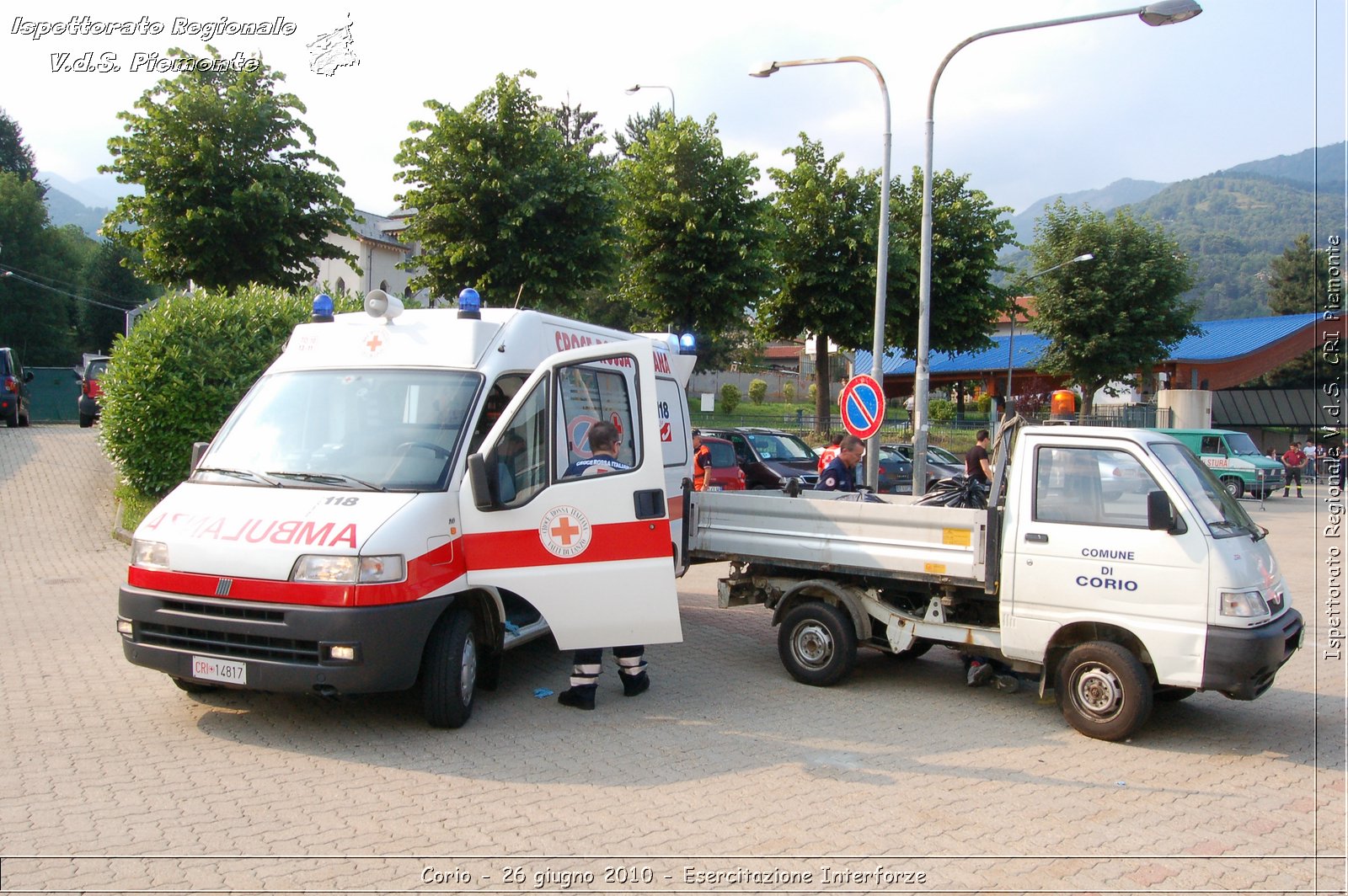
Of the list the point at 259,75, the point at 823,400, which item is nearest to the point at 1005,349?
the point at 823,400

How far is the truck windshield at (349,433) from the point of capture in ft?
20.6

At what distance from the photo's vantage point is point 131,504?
14.6 m

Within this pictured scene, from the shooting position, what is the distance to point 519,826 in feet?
15.9

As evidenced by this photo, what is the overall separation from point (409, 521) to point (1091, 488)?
4258 mm

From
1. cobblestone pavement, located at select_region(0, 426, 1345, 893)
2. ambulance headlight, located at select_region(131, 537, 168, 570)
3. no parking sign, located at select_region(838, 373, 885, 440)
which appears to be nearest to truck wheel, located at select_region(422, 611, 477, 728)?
cobblestone pavement, located at select_region(0, 426, 1345, 893)

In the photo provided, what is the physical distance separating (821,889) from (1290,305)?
266ft

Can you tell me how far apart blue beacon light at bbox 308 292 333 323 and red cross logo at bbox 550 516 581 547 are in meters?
2.49

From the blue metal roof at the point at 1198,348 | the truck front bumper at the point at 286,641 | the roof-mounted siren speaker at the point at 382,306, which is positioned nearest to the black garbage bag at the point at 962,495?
the truck front bumper at the point at 286,641

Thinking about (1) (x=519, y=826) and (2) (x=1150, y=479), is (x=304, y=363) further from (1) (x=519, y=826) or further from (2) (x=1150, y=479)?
(2) (x=1150, y=479)

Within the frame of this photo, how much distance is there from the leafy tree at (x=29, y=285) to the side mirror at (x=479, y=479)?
6007 cm

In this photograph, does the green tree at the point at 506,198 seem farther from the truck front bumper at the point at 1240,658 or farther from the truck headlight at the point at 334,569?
the truck front bumper at the point at 1240,658

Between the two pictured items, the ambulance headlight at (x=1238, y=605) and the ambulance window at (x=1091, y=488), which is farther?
the ambulance window at (x=1091, y=488)

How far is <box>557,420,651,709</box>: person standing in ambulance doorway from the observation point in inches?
254

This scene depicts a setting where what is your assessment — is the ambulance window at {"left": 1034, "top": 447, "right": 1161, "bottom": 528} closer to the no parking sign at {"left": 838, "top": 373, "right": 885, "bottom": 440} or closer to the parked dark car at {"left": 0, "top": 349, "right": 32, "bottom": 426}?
the no parking sign at {"left": 838, "top": 373, "right": 885, "bottom": 440}
